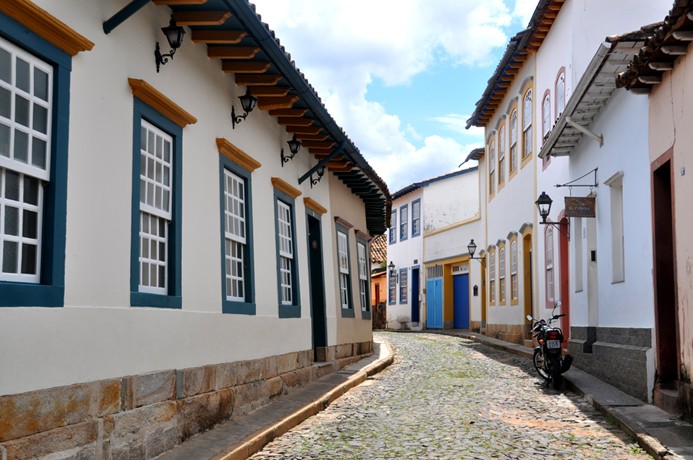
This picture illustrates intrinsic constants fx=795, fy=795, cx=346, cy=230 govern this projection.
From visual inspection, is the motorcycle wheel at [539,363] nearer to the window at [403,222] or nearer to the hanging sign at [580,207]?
the hanging sign at [580,207]

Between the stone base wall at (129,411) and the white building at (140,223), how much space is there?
0.02 metres

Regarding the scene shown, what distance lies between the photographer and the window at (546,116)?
16500 mm

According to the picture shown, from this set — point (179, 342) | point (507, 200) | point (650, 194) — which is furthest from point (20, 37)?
point (507, 200)

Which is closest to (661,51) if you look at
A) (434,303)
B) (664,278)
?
(664,278)

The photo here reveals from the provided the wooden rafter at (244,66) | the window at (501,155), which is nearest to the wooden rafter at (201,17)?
the wooden rafter at (244,66)

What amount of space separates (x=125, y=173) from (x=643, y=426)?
5.23 meters

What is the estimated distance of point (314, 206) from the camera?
41.8ft

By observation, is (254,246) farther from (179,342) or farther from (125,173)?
(125,173)

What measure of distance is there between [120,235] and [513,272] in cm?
1583

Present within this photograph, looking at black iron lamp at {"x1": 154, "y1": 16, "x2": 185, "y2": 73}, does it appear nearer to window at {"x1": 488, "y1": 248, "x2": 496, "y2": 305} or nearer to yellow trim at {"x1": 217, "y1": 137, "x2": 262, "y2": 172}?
yellow trim at {"x1": 217, "y1": 137, "x2": 262, "y2": 172}

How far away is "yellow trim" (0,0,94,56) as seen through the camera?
179 inches

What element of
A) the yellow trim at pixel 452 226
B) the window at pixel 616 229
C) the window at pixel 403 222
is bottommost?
the window at pixel 616 229

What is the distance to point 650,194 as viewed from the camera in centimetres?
895

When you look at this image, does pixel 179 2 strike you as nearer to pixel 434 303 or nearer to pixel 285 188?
pixel 285 188
